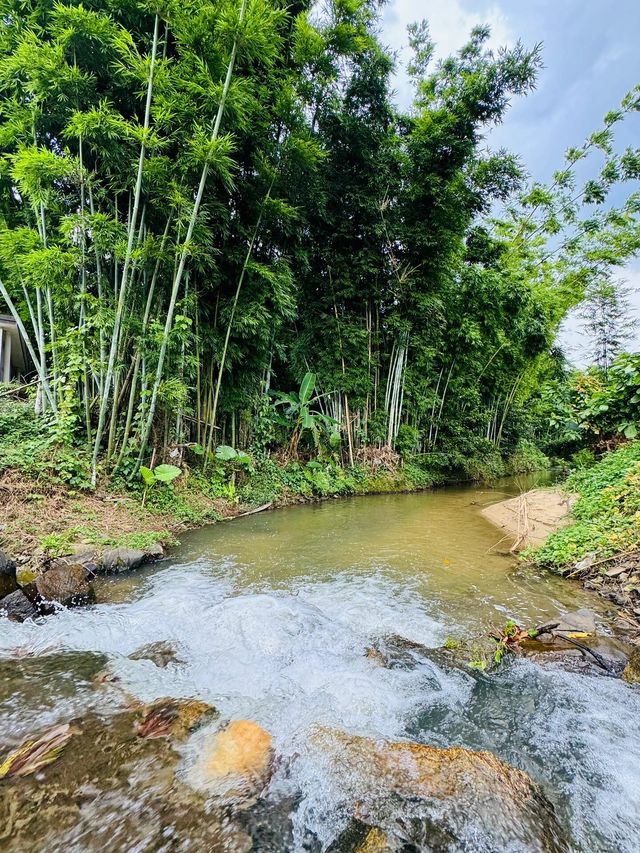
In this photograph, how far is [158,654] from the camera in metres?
2.46

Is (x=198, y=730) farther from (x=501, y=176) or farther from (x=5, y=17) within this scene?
(x=501, y=176)

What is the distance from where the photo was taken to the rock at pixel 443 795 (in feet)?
4.37

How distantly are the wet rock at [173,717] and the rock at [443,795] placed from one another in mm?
598

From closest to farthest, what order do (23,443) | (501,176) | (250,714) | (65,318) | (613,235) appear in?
(250,714), (23,443), (65,318), (501,176), (613,235)

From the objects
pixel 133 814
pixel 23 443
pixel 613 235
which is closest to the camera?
pixel 133 814

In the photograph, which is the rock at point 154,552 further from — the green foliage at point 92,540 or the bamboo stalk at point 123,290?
the bamboo stalk at point 123,290

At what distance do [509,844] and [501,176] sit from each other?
1140 cm

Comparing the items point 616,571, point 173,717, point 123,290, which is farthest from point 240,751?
point 123,290

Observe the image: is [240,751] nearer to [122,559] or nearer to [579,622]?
[579,622]

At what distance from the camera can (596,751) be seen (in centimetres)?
177

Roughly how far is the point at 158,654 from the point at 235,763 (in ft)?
3.54

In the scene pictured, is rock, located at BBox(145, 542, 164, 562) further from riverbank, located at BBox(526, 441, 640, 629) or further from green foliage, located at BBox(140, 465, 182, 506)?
riverbank, located at BBox(526, 441, 640, 629)

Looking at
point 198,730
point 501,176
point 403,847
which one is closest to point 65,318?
point 198,730

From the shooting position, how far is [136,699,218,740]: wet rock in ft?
5.88
